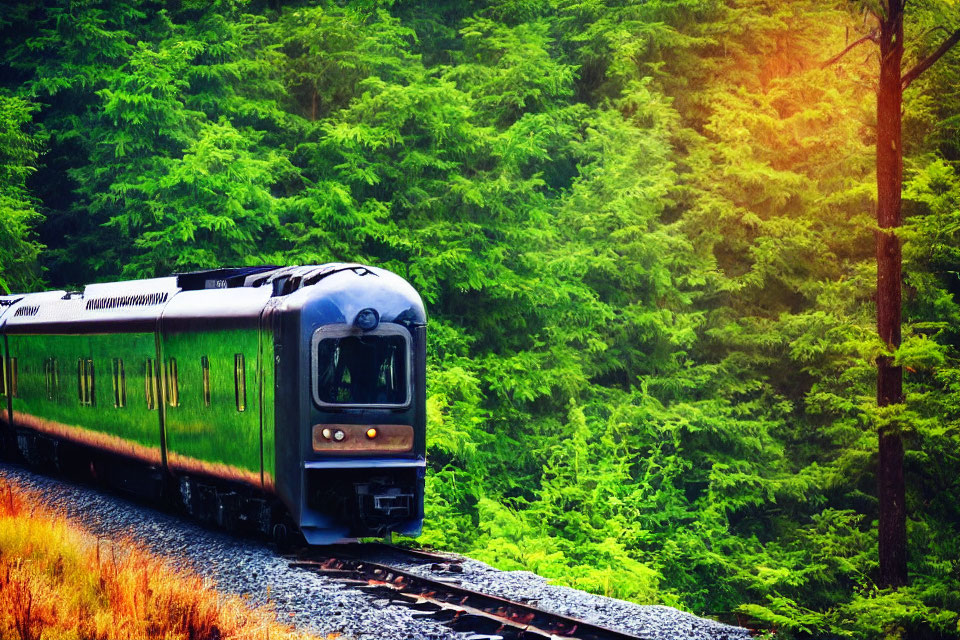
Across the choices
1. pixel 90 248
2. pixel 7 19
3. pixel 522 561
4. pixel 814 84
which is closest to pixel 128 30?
pixel 7 19

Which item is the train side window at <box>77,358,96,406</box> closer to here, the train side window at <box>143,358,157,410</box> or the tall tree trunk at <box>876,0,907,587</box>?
the train side window at <box>143,358,157,410</box>

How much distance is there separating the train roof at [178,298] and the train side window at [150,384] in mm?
458

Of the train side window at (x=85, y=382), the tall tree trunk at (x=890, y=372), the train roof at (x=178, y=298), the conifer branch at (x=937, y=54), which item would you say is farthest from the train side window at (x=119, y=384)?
the conifer branch at (x=937, y=54)

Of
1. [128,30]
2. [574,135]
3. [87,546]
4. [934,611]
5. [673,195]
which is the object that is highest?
[128,30]

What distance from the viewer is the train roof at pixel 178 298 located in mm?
11117

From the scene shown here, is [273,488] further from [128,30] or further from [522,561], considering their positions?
[128,30]

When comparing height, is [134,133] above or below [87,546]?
above

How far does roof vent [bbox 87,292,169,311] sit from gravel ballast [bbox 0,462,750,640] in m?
2.85

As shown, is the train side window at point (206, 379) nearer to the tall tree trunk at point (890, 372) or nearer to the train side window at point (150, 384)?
the train side window at point (150, 384)

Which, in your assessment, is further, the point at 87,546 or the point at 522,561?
the point at 522,561

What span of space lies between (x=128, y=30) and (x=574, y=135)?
11207 millimetres

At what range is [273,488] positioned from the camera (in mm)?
10680

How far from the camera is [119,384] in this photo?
48.4 feet

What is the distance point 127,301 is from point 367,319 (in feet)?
18.3
